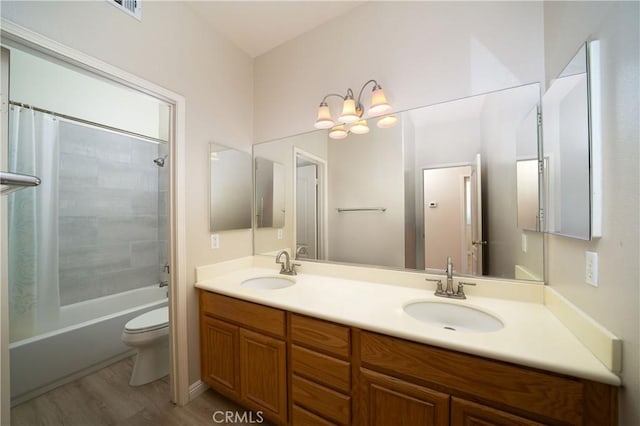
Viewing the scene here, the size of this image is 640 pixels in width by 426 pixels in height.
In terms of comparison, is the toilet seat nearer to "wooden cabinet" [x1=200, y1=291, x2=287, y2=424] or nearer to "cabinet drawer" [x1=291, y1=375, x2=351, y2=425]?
"wooden cabinet" [x1=200, y1=291, x2=287, y2=424]

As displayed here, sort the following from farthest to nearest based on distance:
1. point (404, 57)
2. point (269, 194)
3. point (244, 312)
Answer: point (269, 194) < point (404, 57) < point (244, 312)

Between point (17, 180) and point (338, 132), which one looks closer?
point (17, 180)

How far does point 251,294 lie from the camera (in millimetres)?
1368

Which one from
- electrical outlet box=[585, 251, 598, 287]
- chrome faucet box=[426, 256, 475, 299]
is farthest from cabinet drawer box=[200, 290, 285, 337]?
electrical outlet box=[585, 251, 598, 287]

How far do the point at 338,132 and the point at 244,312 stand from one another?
1390 millimetres

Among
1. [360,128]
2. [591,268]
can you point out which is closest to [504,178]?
[591,268]

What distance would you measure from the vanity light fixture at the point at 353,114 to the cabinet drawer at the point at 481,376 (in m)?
1.30

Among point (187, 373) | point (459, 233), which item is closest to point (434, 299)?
point (459, 233)

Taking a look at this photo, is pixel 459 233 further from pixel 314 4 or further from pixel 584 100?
pixel 314 4

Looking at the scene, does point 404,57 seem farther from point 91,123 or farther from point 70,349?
point 70,349

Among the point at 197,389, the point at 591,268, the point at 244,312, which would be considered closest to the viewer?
the point at 591,268

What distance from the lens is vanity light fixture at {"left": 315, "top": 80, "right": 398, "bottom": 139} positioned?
150 cm

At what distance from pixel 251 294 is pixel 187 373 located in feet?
2.70

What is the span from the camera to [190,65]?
1630 millimetres
